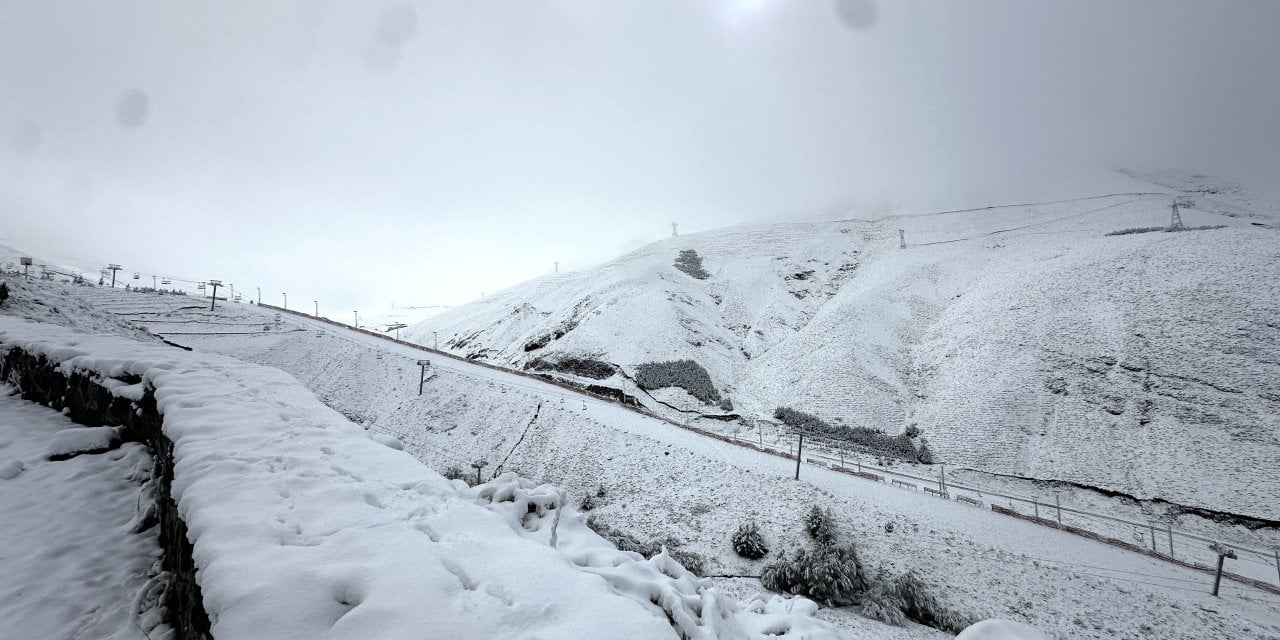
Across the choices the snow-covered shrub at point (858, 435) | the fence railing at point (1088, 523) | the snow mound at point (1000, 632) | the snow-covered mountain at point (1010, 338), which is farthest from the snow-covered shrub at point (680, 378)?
the snow mound at point (1000, 632)

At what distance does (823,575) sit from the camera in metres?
11.2

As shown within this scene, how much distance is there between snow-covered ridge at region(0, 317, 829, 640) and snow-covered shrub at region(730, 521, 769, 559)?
8.96 metres

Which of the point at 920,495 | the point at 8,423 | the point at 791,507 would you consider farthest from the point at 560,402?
the point at 8,423

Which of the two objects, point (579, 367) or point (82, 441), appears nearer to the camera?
point (82, 441)

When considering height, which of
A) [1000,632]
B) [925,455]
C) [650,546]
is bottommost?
[650,546]

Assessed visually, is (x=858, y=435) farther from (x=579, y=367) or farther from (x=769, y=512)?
(x=579, y=367)

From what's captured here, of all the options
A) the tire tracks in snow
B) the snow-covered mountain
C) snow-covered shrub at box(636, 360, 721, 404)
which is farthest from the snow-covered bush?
snow-covered shrub at box(636, 360, 721, 404)

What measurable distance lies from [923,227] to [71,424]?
7446 centimetres

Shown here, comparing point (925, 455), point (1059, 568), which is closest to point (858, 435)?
point (925, 455)

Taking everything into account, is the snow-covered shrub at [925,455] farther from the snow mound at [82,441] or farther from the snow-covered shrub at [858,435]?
the snow mound at [82,441]

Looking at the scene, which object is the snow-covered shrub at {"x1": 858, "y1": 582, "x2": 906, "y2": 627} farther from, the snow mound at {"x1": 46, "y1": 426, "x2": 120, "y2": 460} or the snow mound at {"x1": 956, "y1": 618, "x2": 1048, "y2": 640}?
the snow mound at {"x1": 46, "y1": 426, "x2": 120, "y2": 460}

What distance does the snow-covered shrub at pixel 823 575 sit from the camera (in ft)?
35.9

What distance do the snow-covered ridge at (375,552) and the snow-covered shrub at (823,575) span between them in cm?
779

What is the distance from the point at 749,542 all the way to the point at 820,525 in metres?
2.17
